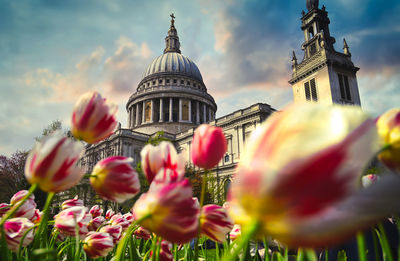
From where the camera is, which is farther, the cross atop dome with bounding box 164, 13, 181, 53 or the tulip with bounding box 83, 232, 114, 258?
the cross atop dome with bounding box 164, 13, 181, 53

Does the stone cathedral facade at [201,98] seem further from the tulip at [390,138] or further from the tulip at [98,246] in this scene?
the tulip at [390,138]

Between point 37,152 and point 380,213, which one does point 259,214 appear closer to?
point 380,213

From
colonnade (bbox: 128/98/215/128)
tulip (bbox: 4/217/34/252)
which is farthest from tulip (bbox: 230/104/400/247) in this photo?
colonnade (bbox: 128/98/215/128)

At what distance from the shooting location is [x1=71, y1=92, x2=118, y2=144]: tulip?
2.77 ft

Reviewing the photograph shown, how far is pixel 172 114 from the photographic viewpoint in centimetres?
4516

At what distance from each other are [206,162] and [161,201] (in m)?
0.28

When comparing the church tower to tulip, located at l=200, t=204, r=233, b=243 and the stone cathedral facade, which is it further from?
tulip, located at l=200, t=204, r=233, b=243

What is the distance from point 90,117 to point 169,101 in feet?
148

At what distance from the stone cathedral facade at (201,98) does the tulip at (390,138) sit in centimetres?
1765

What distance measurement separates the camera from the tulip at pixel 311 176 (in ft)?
1.16

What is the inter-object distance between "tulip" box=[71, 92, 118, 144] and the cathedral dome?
1959 inches

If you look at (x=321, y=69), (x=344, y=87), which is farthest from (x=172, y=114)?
(x=344, y=87)

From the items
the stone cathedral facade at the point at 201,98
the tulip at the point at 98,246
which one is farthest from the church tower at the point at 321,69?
the tulip at the point at 98,246

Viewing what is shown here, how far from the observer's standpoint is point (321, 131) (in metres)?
0.37
